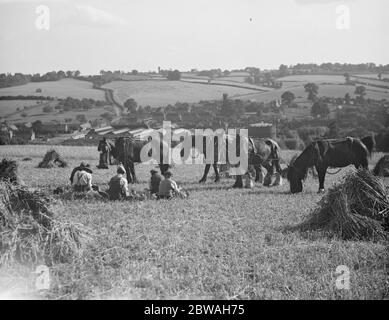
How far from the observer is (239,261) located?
337 inches

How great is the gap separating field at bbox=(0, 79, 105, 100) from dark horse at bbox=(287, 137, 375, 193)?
6650cm

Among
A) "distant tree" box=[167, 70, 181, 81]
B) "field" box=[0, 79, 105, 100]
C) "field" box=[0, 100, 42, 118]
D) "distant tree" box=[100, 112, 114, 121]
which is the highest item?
"distant tree" box=[167, 70, 181, 81]

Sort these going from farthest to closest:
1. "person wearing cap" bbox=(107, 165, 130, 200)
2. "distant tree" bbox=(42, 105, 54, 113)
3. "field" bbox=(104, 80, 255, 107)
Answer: "field" bbox=(104, 80, 255, 107) < "distant tree" bbox=(42, 105, 54, 113) < "person wearing cap" bbox=(107, 165, 130, 200)

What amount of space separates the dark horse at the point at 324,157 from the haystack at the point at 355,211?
5424 mm

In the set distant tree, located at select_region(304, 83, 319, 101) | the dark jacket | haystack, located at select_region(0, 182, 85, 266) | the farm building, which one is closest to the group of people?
the dark jacket

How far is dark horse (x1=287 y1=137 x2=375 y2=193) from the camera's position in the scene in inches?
663

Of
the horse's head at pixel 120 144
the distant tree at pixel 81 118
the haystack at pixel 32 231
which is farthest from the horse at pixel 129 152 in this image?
the distant tree at pixel 81 118

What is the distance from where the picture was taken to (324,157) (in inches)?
681

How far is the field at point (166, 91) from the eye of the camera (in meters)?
84.9

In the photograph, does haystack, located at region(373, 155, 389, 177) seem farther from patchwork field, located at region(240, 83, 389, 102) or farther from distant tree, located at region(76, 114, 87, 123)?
distant tree, located at region(76, 114, 87, 123)

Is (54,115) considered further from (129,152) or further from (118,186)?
(118,186)

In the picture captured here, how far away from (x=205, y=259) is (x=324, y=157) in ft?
33.0
